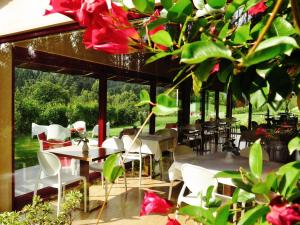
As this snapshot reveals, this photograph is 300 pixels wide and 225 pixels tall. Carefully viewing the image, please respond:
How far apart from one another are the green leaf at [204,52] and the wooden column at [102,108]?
6.23 metres

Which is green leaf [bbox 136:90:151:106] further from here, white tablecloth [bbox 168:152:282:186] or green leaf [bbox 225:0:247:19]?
white tablecloth [bbox 168:152:282:186]

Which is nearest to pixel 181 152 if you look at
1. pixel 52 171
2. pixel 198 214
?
pixel 52 171

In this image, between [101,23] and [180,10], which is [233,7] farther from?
[101,23]

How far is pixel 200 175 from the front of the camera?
314 cm

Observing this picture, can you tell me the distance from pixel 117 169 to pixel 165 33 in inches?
8.2

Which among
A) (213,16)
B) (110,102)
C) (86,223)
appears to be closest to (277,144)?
(110,102)

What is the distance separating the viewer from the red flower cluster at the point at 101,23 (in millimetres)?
393

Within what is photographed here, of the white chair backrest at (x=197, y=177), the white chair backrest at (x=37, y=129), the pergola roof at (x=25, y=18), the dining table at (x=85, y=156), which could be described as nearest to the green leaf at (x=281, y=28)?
the pergola roof at (x=25, y=18)

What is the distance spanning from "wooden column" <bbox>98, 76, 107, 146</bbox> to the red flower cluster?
608 centimetres

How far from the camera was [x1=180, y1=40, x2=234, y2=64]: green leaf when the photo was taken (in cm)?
30

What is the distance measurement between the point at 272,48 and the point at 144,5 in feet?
0.67

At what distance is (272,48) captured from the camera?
0.30 m

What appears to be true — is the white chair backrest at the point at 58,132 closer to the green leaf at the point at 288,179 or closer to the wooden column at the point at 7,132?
the wooden column at the point at 7,132

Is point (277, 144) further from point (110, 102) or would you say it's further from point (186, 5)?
point (186, 5)
